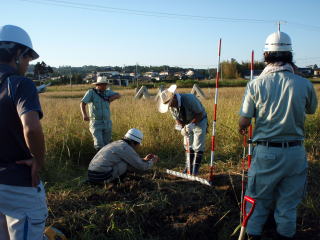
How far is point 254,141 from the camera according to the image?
2.82 meters

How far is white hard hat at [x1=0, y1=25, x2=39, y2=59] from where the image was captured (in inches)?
82.6

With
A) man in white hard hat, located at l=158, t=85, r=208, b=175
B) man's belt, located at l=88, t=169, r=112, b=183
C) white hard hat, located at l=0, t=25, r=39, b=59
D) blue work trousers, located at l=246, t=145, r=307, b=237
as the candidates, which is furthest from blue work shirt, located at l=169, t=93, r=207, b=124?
white hard hat, located at l=0, t=25, r=39, b=59

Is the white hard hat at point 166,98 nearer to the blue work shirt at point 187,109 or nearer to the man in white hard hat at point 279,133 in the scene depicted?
the blue work shirt at point 187,109

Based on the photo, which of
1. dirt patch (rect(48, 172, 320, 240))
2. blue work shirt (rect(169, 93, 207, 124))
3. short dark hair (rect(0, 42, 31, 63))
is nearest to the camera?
short dark hair (rect(0, 42, 31, 63))

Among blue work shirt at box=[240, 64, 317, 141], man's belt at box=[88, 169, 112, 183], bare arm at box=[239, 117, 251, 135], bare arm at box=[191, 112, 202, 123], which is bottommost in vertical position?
man's belt at box=[88, 169, 112, 183]

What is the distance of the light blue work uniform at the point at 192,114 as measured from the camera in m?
4.65

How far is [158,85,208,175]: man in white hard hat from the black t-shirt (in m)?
2.53

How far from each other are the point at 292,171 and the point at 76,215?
2.23m

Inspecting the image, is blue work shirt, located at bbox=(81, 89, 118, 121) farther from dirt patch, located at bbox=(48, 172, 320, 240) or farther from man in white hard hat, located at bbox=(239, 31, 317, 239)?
man in white hard hat, located at bbox=(239, 31, 317, 239)

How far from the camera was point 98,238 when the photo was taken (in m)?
3.26

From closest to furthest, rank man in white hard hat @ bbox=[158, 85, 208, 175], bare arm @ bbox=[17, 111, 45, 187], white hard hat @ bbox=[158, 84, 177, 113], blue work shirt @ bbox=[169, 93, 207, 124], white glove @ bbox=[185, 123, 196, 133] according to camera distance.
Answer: bare arm @ bbox=[17, 111, 45, 187]
white hard hat @ bbox=[158, 84, 177, 113]
man in white hard hat @ bbox=[158, 85, 208, 175]
blue work shirt @ bbox=[169, 93, 207, 124]
white glove @ bbox=[185, 123, 196, 133]

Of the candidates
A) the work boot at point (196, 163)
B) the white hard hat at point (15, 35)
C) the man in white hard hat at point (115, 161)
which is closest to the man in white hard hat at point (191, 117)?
the work boot at point (196, 163)

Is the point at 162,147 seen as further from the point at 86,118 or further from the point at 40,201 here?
the point at 40,201

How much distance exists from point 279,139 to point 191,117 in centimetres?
219
